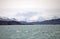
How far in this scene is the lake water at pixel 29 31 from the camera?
76.5 inches

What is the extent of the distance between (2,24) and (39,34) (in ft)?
2.06

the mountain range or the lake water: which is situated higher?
the mountain range

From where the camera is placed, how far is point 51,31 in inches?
77.5

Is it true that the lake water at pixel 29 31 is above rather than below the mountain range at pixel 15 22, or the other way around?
below

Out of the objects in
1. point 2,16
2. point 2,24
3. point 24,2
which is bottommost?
point 2,24

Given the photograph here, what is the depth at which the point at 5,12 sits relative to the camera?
1972mm

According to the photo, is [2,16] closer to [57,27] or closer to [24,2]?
[24,2]

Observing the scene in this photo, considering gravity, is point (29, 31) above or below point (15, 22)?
below

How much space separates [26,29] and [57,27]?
0.51 m

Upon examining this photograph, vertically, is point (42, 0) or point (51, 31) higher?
point (42, 0)

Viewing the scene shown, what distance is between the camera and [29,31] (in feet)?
6.49

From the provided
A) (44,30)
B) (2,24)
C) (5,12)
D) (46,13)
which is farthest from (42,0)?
(2,24)

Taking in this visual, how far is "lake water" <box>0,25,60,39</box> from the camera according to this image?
6.37ft

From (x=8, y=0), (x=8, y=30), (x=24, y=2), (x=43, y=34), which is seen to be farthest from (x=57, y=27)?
(x=8, y=0)
